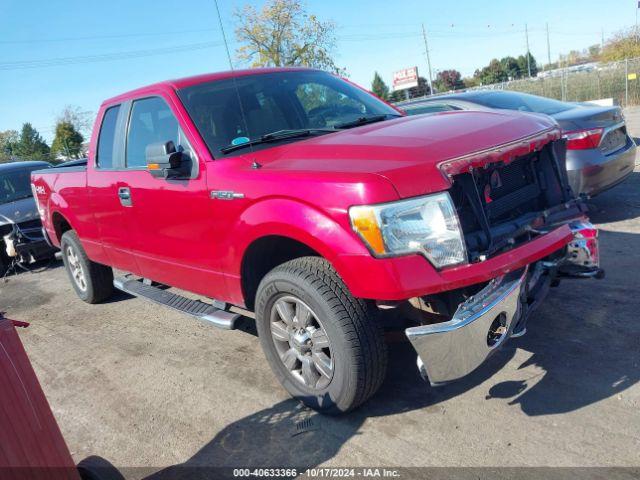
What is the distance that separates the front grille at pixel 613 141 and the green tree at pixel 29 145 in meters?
43.2

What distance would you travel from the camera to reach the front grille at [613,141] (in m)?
5.98

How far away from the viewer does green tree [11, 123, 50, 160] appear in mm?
42938

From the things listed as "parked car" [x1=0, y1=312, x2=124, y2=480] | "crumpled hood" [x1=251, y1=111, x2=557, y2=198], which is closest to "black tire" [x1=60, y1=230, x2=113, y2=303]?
"crumpled hood" [x1=251, y1=111, x2=557, y2=198]

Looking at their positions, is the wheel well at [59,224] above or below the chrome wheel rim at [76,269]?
above

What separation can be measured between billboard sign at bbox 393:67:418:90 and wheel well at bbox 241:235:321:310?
62870 millimetres

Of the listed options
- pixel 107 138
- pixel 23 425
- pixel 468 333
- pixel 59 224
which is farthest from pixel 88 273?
pixel 468 333

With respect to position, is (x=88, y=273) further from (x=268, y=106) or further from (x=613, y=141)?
(x=613, y=141)

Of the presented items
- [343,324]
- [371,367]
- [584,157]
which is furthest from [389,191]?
[584,157]

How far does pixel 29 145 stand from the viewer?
44281 mm

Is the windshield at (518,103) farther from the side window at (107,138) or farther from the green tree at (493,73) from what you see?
the green tree at (493,73)

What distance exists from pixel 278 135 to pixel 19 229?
7037 millimetres

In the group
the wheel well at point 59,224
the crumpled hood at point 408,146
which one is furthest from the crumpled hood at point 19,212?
the crumpled hood at point 408,146

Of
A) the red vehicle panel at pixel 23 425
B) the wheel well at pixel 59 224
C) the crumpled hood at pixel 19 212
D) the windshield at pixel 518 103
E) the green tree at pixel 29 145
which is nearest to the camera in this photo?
the red vehicle panel at pixel 23 425

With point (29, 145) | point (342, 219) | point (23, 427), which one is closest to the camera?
point (23, 427)
